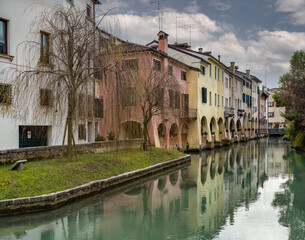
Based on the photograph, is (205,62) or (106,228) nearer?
(106,228)

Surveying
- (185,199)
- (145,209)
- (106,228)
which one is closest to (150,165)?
(185,199)

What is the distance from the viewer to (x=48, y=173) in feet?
40.2

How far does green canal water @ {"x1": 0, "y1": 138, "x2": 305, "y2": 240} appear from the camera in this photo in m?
9.16

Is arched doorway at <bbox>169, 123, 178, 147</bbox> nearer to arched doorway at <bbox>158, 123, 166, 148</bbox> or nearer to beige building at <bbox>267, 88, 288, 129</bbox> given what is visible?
arched doorway at <bbox>158, 123, 166, 148</bbox>

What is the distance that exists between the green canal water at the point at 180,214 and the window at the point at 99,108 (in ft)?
11.8

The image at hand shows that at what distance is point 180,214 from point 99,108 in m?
6.45

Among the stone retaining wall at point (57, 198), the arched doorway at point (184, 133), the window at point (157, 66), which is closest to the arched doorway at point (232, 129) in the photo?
the arched doorway at point (184, 133)

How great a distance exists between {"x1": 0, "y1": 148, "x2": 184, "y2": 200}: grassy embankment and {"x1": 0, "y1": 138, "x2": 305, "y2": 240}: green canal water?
84cm

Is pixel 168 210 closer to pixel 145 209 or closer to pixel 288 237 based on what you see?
pixel 145 209

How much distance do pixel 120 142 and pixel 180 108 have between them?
11.9m

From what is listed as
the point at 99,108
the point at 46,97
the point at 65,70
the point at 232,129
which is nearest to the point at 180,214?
the point at 99,108

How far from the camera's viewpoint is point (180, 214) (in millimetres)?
11164

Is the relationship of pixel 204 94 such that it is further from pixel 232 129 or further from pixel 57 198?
pixel 57 198

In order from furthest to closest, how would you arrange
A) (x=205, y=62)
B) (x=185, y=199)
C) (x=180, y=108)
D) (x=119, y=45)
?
(x=205, y=62) < (x=180, y=108) < (x=119, y=45) < (x=185, y=199)
